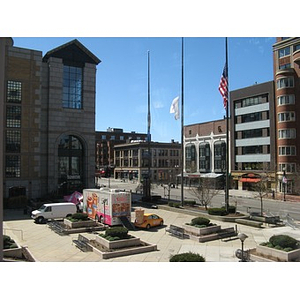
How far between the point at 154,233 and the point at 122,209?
349 cm

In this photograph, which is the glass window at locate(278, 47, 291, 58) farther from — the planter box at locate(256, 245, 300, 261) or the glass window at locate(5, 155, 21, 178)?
the planter box at locate(256, 245, 300, 261)

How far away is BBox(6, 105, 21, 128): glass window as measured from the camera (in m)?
40.8

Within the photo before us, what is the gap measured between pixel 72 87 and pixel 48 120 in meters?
5.99

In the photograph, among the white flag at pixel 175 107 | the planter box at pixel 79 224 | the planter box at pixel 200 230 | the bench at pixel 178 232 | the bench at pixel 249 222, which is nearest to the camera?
the planter box at pixel 200 230

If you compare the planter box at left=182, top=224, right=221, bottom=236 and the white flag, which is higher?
the white flag

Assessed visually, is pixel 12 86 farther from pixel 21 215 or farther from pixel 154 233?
pixel 154 233

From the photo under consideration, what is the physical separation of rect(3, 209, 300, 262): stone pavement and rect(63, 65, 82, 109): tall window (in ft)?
72.4

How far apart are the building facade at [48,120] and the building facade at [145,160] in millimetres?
39392

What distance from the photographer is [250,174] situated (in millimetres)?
59562

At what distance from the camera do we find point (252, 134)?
60.3 meters

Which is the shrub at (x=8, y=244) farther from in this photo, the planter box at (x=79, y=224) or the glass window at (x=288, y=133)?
the glass window at (x=288, y=133)

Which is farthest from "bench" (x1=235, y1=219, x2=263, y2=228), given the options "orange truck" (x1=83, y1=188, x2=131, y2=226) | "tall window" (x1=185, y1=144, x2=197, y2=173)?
"tall window" (x1=185, y1=144, x2=197, y2=173)

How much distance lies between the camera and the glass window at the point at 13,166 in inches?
1597

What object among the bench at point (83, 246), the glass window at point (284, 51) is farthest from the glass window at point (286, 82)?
the bench at point (83, 246)
